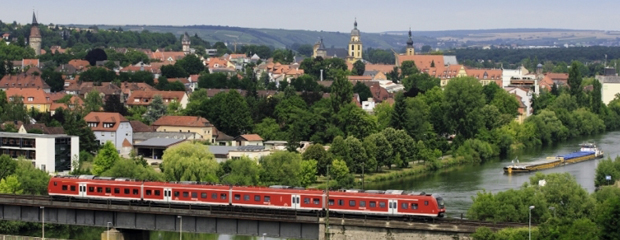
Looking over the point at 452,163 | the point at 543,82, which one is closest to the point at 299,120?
the point at 452,163

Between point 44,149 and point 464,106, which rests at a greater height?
point 464,106

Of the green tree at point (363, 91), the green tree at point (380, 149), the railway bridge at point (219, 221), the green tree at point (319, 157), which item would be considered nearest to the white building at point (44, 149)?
the green tree at point (319, 157)

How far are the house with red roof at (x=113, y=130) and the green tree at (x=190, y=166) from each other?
12948mm

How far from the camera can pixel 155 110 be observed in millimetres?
79812

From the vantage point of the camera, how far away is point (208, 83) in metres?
102

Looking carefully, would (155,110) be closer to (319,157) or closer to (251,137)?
(251,137)

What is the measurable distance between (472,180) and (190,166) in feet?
52.8

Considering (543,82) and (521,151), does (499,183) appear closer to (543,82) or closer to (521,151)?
(521,151)

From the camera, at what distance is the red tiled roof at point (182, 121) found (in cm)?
7212

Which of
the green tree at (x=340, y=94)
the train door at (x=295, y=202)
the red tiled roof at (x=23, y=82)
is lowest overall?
the red tiled roof at (x=23, y=82)

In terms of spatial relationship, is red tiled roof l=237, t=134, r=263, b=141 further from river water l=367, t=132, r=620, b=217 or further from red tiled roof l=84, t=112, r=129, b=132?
river water l=367, t=132, r=620, b=217

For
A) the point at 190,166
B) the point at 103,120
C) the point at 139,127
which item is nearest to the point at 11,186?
the point at 190,166

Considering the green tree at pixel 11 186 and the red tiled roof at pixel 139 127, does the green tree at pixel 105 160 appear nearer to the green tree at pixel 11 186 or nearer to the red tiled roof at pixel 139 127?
the green tree at pixel 11 186

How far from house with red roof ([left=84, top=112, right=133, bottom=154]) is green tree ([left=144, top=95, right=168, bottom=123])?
837cm
